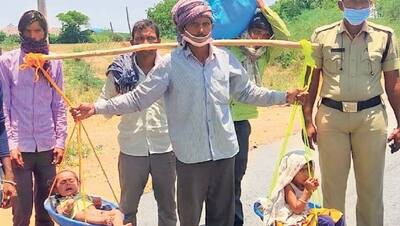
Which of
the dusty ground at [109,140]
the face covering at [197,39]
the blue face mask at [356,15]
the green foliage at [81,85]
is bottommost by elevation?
the green foliage at [81,85]

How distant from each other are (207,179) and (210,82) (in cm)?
62

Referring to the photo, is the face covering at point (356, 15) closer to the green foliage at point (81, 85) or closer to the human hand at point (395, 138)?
the human hand at point (395, 138)

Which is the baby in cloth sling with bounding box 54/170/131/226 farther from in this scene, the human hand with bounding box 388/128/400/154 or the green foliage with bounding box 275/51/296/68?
the green foliage with bounding box 275/51/296/68

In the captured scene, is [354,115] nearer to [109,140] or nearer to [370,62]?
[370,62]

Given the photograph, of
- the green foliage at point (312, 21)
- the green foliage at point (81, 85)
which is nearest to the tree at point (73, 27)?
the green foliage at point (312, 21)

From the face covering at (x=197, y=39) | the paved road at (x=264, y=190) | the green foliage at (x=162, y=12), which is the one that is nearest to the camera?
the face covering at (x=197, y=39)

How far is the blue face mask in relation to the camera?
450 cm

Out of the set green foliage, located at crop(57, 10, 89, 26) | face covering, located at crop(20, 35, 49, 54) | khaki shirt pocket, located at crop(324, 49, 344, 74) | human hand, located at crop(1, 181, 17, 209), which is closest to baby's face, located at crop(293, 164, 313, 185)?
khaki shirt pocket, located at crop(324, 49, 344, 74)

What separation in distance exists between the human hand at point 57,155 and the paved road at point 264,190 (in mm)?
1569

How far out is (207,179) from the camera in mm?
4160

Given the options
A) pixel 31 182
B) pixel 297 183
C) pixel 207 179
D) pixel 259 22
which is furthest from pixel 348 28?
pixel 31 182

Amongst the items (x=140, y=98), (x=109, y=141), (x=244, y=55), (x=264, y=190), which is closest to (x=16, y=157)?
(x=140, y=98)

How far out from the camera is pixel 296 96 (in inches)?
167

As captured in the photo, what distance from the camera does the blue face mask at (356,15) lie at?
14.8 feet
